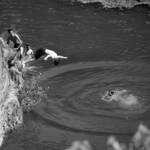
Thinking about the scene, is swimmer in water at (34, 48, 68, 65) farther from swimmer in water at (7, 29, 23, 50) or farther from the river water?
swimmer in water at (7, 29, 23, 50)

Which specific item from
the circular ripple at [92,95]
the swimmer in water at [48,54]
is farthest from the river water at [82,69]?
the swimmer in water at [48,54]

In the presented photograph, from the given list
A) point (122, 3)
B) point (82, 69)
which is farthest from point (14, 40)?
point (122, 3)

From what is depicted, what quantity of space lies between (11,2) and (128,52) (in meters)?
6.95

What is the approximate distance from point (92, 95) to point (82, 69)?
1.94 m

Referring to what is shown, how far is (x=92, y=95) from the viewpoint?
10.4 m

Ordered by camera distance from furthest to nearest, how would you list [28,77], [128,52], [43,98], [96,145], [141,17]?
[141,17], [128,52], [28,77], [43,98], [96,145]

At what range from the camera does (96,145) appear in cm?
832

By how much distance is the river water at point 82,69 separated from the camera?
8898 millimetres

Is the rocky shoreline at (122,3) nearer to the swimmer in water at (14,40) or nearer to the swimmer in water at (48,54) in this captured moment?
the swimmer in water at (48,54)

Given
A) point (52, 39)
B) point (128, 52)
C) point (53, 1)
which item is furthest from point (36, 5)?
point (128, 52)

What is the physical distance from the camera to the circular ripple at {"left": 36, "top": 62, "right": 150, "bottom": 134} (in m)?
9.18

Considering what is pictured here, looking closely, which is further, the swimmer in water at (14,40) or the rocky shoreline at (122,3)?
the rocky shoreline at (122,3)

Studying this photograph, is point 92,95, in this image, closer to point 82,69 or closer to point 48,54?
point 82,69

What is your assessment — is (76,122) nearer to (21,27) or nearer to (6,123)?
(6,123)
